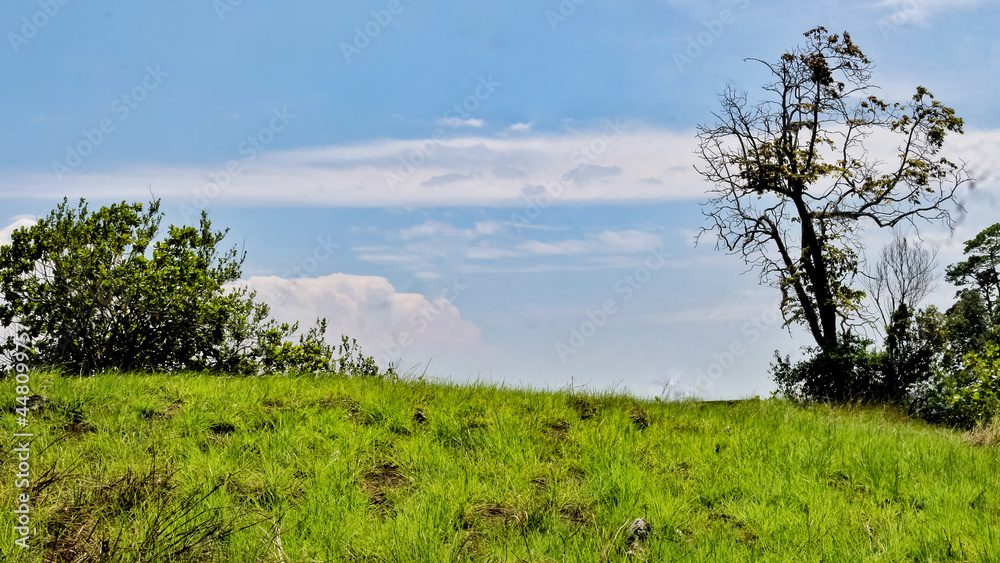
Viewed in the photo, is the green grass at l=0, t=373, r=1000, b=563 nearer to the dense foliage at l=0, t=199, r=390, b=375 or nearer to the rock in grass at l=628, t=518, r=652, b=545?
the rock in grass at l=628, t=518, r=652, b=545

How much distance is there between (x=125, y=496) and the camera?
223 inches

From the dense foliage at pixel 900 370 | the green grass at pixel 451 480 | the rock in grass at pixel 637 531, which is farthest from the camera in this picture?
the dense foliage at pixel 900 370

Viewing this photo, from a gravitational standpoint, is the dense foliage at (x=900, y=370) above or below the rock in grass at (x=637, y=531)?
above

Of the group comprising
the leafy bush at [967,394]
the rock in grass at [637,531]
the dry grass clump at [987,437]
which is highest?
the leafy bush at [967,394]

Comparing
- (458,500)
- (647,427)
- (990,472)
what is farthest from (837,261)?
(458,500)

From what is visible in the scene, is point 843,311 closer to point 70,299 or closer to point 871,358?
point 871,358

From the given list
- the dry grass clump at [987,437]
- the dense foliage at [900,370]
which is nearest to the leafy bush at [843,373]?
the dense foliage at [900,370]

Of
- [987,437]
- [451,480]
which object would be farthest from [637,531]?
[987,437]

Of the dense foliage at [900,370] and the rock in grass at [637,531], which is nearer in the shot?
the rock in grass at [637,531]

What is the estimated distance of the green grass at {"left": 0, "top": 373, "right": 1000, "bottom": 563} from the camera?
17.0 ft

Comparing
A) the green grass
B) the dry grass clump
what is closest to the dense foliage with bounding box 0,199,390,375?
the green grass

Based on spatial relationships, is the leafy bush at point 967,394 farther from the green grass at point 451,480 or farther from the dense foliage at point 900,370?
the green grass at point 451,480

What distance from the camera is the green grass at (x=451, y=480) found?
520 centimetres

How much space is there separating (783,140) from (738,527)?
757 inches
